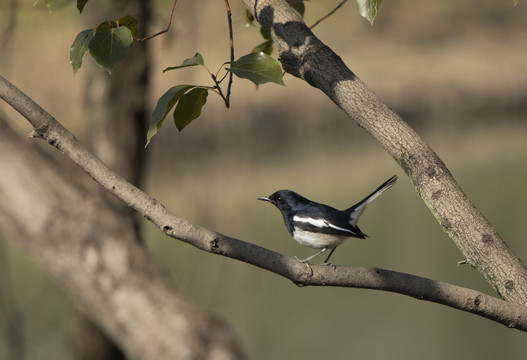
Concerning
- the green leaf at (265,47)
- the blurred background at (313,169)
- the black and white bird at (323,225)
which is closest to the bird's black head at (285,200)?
the black and white bird at (323,225)

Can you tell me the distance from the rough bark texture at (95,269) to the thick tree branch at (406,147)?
2298mm

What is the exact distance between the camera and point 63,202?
3.81 m

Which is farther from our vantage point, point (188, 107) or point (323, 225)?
point (323, 225)

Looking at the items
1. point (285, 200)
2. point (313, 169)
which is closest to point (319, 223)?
point (285, 200)

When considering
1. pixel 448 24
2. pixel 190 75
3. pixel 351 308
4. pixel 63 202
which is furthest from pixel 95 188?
pixel 448 24

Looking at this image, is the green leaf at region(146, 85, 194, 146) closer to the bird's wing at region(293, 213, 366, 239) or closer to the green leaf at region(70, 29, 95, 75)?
the green leaf at region(70, 29, 95, 75)

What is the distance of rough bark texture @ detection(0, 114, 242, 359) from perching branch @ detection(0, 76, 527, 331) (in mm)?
2353

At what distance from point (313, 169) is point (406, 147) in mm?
11131

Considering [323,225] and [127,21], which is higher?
[127,21]

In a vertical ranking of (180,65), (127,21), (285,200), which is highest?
(285,200)

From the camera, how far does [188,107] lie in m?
1.48

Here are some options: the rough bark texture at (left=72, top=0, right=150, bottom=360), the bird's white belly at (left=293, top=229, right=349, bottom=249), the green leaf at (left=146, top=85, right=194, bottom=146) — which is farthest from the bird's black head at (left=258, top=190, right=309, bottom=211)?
the rough bark texture at (left=72, top=0, right=150, bottom=360)

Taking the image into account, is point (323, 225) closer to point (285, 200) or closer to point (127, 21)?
point (285, 200)

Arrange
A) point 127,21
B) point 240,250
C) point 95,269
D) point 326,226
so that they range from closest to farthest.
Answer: point 240,250
point 127,21
point 326,226
point 95,269
